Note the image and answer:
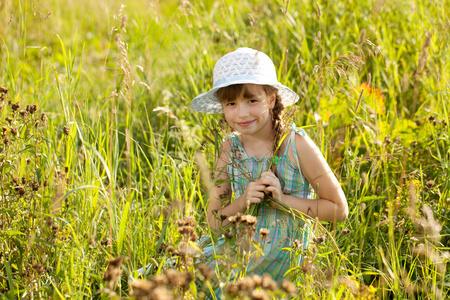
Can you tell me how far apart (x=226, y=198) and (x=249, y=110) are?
416mm

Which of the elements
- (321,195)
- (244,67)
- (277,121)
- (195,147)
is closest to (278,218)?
(321,195)

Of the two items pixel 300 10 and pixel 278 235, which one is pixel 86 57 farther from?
pixel 278 235

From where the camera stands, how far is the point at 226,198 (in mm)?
2152

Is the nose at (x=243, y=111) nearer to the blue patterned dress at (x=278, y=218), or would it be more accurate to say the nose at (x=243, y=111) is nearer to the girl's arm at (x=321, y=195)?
the blue patterned dress at (x=278, y=218)

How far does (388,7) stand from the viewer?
13.0ft

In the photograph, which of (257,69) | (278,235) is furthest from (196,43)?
(278,235)

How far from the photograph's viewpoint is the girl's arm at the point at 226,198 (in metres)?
1.90

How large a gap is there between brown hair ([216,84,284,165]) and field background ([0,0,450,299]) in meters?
0.19

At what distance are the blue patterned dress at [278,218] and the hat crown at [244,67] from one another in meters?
0.29

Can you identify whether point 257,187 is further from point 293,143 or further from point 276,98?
point 276,98

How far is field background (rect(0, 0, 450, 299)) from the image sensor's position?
1767mm

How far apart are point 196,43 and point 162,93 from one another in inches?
19.7

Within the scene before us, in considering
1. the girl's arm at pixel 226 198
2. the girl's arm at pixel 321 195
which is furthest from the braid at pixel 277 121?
the girl's arm at pixel 226 198

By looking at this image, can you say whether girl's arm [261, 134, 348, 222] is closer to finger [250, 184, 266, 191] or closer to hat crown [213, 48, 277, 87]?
finger [250, 184, 266, 191]
